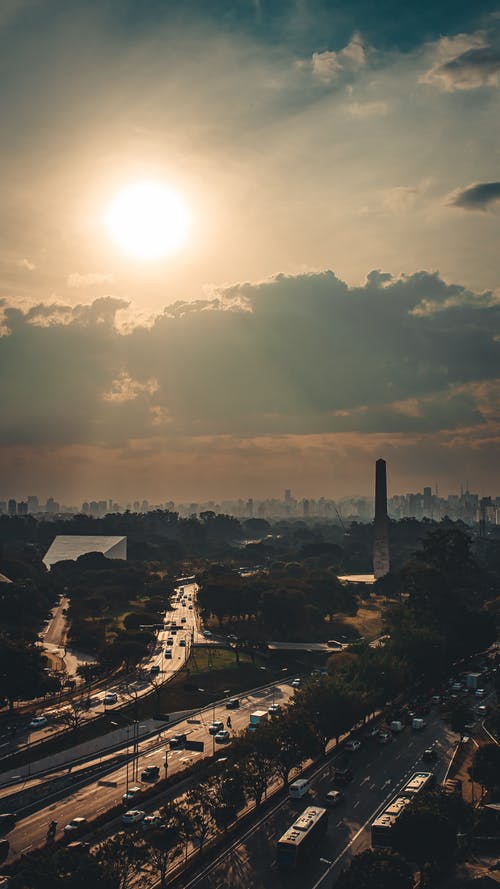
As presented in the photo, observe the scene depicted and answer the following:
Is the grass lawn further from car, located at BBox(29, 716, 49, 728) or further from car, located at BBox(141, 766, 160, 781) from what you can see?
car, located at BBox(141, 766, 160, 781)

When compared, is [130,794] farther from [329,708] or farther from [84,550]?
[84,550]

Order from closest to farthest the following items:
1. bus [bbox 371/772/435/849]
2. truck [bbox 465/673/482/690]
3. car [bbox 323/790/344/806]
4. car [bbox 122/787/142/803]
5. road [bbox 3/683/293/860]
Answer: bus [bbox 371/772/435/849]
road [bbox 3/683/293/860]
car [bbox 122/787/142/803]
car [bbox 323/790/344/806]
truck [bbox 465/673/482/690]

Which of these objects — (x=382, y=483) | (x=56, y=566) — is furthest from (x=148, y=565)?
(x=382, y=483)

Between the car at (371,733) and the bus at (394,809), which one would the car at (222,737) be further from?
the bus at (394,809)

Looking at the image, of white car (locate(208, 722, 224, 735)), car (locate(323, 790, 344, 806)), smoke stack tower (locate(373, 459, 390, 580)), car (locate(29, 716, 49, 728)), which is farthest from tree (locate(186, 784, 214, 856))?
smoke stack tower (locate(373, 459, 390, 580))

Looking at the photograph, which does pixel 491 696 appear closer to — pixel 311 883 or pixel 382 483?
pixel 311 883

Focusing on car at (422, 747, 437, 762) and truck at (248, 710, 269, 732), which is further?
Result: truck at (248, 710, 269, 732)
